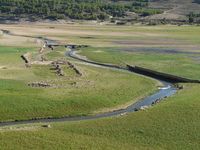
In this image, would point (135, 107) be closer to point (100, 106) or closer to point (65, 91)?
point (100, 106)

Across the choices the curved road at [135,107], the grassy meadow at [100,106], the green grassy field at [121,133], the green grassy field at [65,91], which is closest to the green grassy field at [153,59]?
the grassy meadow at [100,106]

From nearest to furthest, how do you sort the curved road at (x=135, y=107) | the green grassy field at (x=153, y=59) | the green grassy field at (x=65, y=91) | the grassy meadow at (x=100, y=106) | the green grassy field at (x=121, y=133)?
the green grassy field at (x=121, y=133), the grassy meadow at (x=100, y=106), the curved road at (x=135, y=107), the green grassy field at (x=65, y=91), the green grassy field at (x=153, y=59)

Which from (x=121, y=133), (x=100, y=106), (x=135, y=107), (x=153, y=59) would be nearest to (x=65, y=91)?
(x=100, y=106)

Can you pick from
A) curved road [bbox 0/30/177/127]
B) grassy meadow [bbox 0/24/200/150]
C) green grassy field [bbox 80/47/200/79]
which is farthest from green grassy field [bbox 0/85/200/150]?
green grassy field [bbox 80/47/200/79]

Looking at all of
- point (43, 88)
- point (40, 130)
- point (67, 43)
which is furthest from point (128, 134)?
point (67, 43)

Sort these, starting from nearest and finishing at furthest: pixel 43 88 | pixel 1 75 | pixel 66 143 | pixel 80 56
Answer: pixel 66 143, pixel 43 88, pixel 1 75, pixel 80 56

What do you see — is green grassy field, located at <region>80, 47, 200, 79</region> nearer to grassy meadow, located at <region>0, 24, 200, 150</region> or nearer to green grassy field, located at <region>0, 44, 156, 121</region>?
grassy meadow, located at <region>0, 24, 200, 150</region>

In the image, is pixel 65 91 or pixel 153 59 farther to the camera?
pixel 153 59

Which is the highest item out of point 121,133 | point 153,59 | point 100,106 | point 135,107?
point 121,133

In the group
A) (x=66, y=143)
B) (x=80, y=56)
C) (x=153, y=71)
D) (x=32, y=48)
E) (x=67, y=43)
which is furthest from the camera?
(x=67, y=43)

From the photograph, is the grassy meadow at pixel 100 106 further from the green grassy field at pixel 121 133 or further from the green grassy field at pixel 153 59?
the green grassy field at pixel 153 59

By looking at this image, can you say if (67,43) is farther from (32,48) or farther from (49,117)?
(49,117)
